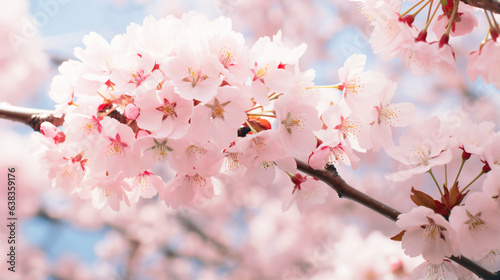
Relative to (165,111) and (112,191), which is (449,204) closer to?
(165,111)

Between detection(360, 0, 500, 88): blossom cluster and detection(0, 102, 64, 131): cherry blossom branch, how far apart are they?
781 millimetres

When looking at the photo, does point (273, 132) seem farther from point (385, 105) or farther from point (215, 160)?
point (385, 105)

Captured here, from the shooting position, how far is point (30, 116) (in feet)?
3.51

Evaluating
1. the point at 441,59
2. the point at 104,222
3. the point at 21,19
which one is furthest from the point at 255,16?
the point at 441,59

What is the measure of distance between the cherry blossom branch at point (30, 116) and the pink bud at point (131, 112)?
0.93 ft

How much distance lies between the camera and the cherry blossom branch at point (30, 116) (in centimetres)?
103

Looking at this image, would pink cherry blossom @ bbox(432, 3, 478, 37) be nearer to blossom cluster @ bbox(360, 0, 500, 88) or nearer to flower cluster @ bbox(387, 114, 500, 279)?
blossom cluster @ bbox(360, 0, 500, 88)

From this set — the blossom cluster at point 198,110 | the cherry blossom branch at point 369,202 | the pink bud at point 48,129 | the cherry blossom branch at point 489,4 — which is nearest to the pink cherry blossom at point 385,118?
the blossom cluster at point 198,110

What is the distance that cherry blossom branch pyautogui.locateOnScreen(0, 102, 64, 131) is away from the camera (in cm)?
103

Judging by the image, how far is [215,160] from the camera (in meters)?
0.86

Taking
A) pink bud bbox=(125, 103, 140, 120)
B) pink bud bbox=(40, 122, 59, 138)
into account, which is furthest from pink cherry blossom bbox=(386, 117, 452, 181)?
pink bud bbox=(40, 122, 59, 138)

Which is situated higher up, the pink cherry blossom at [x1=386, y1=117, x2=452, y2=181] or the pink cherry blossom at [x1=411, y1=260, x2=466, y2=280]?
the pink cherry blossom at [x1=386, y1=117, x2=452, y2=181]

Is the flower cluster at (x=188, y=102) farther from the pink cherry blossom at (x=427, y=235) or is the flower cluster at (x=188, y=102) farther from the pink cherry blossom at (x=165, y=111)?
the pink cherry blossom at (x=427, y=235)

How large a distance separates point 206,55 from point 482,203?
602 mm
